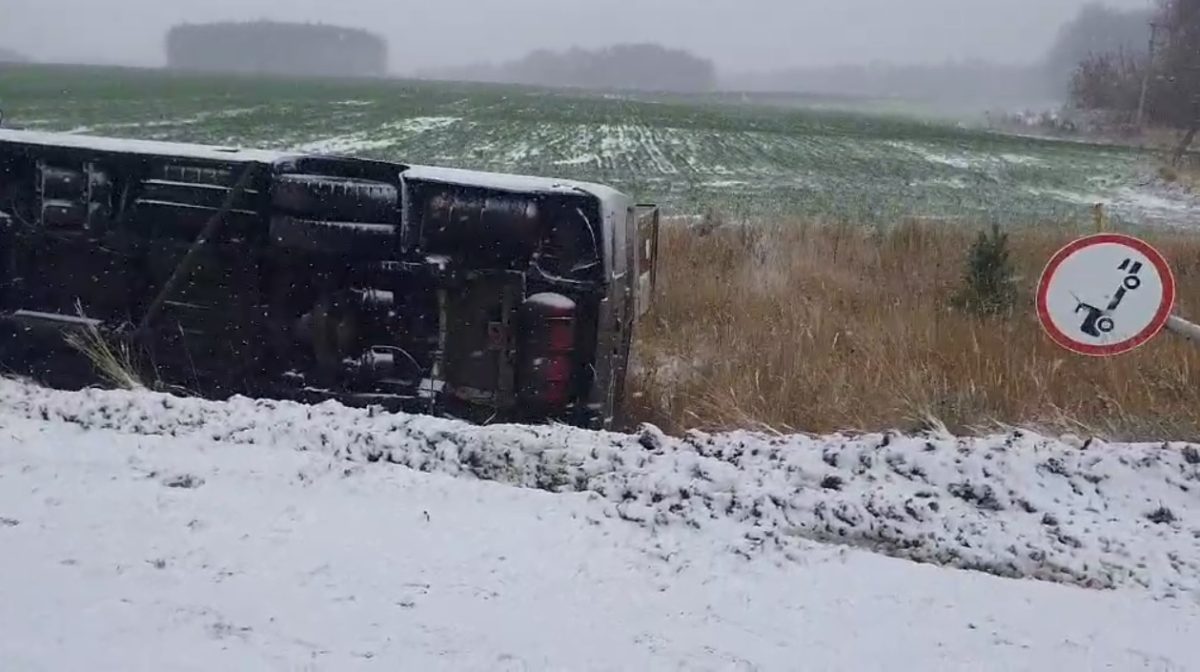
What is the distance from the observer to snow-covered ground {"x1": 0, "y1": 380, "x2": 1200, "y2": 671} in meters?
3.07

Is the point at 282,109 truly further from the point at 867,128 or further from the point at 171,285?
the point at 171,285

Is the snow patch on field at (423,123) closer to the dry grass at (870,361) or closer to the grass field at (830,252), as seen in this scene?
the grass field at (830,252)

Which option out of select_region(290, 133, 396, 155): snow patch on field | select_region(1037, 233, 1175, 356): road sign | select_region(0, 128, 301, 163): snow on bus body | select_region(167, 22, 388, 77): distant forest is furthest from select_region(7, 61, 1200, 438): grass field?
select_region(167, 22, 388, 77): distant forest

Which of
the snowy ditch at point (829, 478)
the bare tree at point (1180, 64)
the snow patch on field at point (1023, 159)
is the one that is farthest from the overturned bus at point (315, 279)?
the snow patch on field at point (1023, 159)

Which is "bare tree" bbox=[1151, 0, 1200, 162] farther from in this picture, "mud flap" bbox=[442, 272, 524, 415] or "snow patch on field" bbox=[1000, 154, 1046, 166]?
"snow patch on field" bbox=[1000, 154, 1046, 166]

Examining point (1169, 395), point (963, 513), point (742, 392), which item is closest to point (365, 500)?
point (963, 513)

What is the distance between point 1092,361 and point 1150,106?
66.4ft

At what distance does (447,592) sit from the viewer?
3332 mm

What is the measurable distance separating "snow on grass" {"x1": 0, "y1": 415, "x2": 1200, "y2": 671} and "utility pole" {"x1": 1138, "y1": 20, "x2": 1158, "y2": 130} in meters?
17.4

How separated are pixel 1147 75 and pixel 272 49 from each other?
73.9 m

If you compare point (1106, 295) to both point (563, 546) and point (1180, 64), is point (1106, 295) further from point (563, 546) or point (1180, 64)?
point (1180, 64)

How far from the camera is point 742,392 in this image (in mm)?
6207

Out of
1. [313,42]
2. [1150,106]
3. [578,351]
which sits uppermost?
[313,42]

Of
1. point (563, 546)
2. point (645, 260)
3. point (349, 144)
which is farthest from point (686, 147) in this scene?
point (563, 546)
